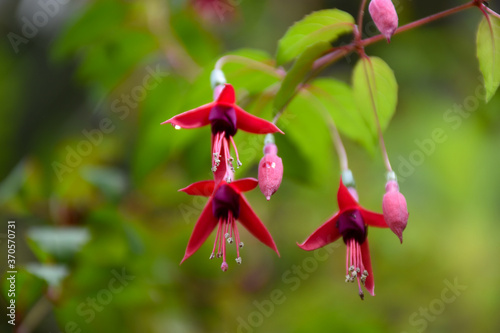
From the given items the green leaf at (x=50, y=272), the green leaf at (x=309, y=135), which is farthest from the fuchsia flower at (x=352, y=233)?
the green leaf at (x=50, y=272)

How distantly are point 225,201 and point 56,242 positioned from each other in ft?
1.59

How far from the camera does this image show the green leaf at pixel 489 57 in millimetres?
728

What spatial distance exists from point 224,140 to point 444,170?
3.88 feet

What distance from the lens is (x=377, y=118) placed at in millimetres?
811

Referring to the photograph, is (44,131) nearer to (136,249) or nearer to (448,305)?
(136,249)

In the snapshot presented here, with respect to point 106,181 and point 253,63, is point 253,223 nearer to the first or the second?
point 253,63

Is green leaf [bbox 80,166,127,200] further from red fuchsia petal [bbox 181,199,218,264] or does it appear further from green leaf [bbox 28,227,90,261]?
red fuchsia petal [bbox 181,199,218,264]

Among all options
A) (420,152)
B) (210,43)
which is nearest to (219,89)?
(210,43)

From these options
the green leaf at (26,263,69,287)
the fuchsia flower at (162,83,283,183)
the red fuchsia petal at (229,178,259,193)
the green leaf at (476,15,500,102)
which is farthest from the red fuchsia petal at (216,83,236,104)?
the green leaf at (26,263,69,287)

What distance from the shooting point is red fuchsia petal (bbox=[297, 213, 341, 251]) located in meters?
0.76

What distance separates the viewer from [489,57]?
0.74m

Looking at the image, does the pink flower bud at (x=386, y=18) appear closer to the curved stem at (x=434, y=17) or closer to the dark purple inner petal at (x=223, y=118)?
the curved stem at (x=434, y=17)

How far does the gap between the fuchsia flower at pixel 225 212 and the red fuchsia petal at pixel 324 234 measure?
52 mm

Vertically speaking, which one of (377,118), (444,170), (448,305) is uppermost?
(377,118)
